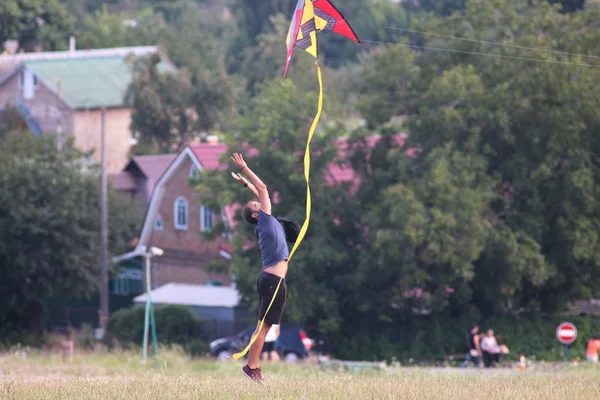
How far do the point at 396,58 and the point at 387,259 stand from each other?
687 centimetres

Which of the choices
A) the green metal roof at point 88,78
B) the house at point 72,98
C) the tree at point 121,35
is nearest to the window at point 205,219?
the house at point 72,98

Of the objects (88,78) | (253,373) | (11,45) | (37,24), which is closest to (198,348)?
(253,373)

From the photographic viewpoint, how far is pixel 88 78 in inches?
2773

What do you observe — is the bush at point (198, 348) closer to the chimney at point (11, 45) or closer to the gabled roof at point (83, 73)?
the gabled roof at point (83, 73)

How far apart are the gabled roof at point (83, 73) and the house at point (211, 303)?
2180cm

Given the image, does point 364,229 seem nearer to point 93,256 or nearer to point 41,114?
point 93,256

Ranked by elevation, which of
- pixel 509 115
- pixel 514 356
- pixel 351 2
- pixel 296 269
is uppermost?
pixel 351 2

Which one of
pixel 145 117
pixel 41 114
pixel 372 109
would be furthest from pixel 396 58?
pixel 41 114

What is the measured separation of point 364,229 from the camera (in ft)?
126

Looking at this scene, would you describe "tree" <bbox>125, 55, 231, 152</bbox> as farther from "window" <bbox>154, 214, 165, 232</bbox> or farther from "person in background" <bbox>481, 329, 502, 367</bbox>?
"person in background" <bbox>481, 329, 502, 367</bbox>

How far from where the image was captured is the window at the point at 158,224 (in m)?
47.8

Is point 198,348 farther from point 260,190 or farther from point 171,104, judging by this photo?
point 260,190

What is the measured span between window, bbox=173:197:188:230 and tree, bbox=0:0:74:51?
3526cm

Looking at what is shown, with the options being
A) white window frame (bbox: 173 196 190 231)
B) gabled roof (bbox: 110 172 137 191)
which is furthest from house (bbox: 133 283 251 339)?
gabled roof (bbox: 110 172 137 191)
